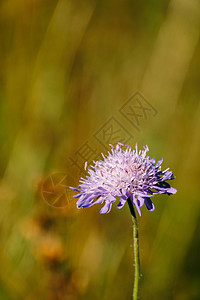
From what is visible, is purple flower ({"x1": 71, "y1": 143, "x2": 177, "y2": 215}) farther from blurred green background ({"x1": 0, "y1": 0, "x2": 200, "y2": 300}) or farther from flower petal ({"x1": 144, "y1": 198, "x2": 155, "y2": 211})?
blurred green background ({"x1": 0, "y1": 0, "x2": 200, "y2": 300})

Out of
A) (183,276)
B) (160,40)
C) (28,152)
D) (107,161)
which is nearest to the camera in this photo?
(107,161)

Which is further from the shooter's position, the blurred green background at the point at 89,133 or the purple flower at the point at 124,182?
the blurred green background at the point at 89,133

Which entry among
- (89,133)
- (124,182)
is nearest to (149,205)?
(124,182)

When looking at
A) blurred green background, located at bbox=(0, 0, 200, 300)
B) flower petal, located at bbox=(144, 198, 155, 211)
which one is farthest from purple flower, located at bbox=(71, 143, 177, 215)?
blurred green background, located at bbox=(0, 0, 200, 300)

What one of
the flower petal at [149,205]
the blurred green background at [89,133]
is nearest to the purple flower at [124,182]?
the flower petal at [149,205]

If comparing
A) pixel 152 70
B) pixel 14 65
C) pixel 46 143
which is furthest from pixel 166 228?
pixel 14 65

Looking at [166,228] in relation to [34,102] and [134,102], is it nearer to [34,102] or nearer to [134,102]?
[134,102]

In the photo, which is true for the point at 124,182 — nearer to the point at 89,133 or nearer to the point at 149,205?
the point at 149,205
